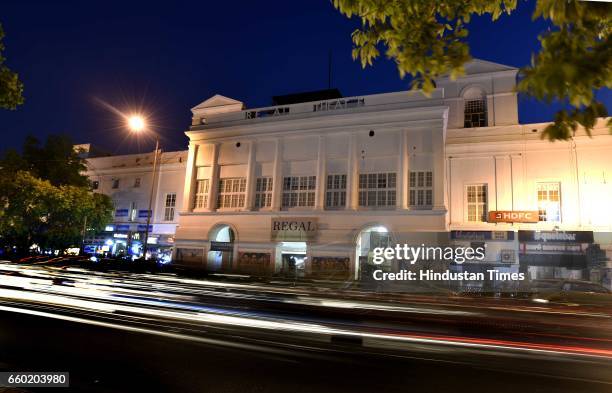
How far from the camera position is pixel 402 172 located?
25.8 m

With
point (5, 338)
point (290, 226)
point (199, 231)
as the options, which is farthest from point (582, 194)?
point (5, 338)

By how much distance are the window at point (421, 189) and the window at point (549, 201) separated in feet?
25.8

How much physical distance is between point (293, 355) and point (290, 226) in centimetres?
1969

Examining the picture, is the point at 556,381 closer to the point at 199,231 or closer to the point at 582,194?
the point at 582,194

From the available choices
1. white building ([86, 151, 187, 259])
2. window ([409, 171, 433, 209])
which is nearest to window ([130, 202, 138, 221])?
white building ([86, 151, 187, 259])

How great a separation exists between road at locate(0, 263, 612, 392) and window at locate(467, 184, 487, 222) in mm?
13869

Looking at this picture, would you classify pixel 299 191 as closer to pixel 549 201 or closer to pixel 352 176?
pixel 352 176

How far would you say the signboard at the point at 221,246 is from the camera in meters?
28.9

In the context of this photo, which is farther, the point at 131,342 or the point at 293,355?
the point at 131,342

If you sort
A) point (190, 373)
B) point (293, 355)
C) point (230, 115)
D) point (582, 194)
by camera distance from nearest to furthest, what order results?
point (190, 373) → point (293, 355) → point (582, 194) → point (230, 115)

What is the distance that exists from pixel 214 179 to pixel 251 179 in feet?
11.3

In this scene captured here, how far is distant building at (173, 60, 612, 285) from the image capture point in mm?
24938

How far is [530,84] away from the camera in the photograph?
279cm

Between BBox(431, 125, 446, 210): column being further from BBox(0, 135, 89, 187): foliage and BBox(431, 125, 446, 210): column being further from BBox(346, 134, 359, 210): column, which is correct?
Answer: BBox(0, 135, 89, 187): foliage
